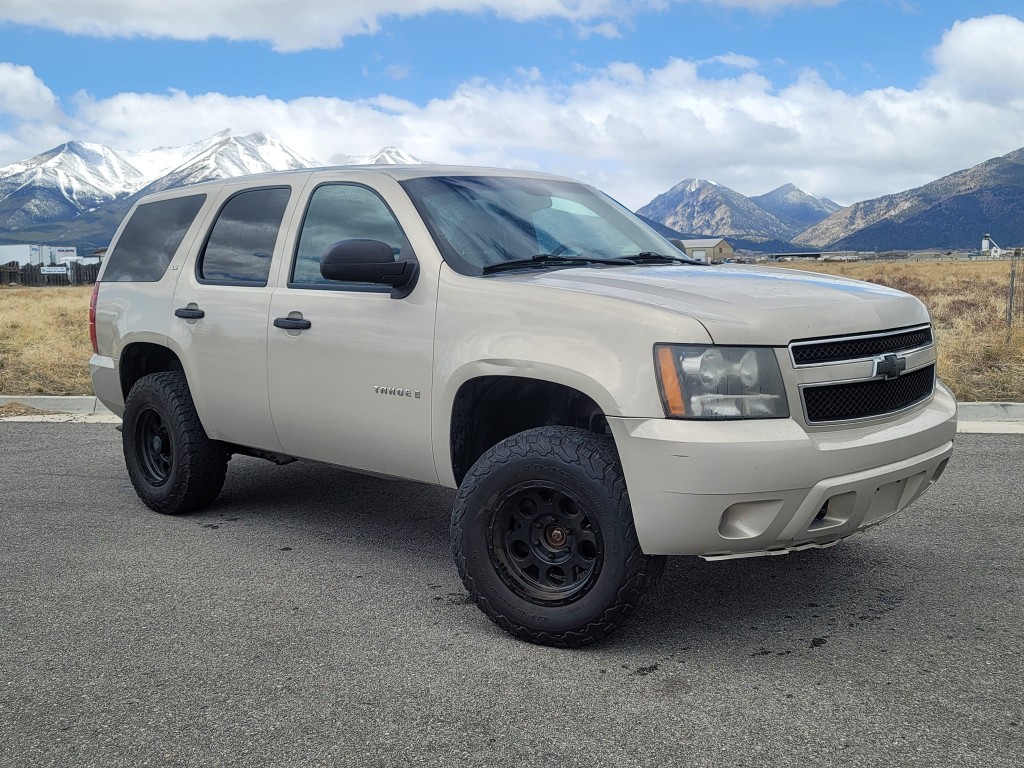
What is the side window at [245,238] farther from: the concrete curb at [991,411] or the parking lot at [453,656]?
the concrete curb at [991,411]

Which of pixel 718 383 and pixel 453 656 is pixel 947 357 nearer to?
pixel 718 383

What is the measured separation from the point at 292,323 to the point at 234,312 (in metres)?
0.50

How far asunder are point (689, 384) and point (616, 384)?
0.82 feet

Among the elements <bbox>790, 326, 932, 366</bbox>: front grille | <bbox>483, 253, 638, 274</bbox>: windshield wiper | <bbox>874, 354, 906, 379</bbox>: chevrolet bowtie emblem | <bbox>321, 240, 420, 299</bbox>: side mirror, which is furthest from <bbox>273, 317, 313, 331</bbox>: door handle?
<bbox>874, 354, 906, 379</bbox>: chevrolet bowtie emblem

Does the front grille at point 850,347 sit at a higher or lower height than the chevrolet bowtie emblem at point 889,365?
higher

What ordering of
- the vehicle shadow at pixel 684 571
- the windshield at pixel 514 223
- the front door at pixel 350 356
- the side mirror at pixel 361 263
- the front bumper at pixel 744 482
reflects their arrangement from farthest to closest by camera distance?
1. the windshield at pixel 514 223
2. the front door at pixel 350 356
3. the side mirror at pixel 361 263
4. the vehicle shadow at pixel 684 571
5. the front bumper at pixel 744 482

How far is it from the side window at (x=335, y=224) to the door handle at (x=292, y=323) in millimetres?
174

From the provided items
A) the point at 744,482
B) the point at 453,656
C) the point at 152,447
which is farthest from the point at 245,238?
the point at 744,482

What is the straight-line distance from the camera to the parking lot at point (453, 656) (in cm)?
281

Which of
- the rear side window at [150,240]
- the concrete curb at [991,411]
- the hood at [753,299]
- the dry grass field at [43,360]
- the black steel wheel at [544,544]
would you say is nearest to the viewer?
the hood at [753,299]

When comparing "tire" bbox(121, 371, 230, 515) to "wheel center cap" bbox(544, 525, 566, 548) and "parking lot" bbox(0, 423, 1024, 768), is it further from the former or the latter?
"wheel center cap" bbox(544, 525, 566, 548)

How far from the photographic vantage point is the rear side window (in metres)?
5.39

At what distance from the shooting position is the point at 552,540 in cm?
358

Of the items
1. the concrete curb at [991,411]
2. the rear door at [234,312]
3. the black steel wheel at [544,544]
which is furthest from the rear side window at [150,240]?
the concrete curb at [991,411]
